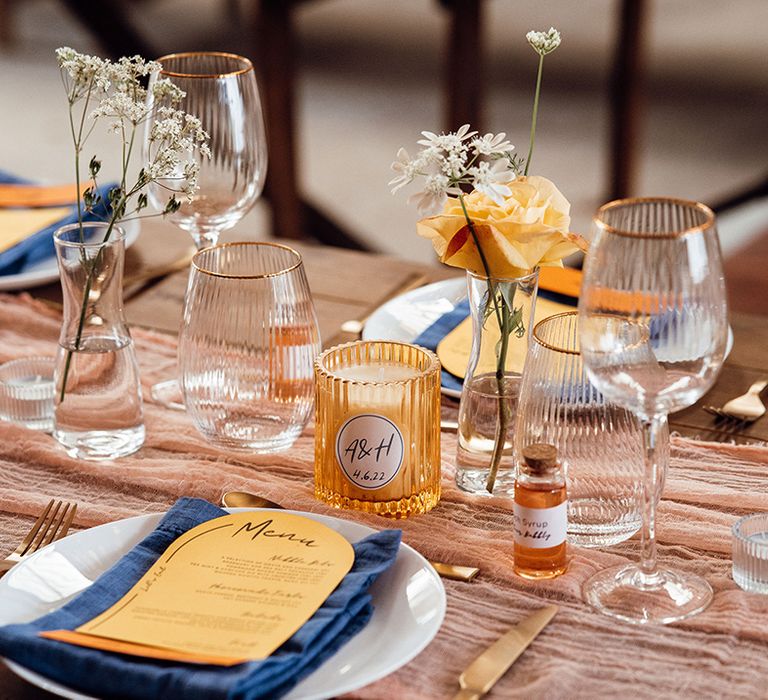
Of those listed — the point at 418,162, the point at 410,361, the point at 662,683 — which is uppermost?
the point at 418,162

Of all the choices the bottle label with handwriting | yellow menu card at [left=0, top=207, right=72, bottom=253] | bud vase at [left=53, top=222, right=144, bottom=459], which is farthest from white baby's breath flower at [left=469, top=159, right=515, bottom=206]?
yellow menu card at [left=0, top=207, right=72, bottom=253]

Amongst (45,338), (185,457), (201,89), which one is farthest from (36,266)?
(185,457)

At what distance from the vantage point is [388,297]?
1.45 m

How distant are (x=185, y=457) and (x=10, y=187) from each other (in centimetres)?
76

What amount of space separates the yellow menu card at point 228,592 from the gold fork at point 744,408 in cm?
46

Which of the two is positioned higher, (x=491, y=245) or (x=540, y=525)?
(x=491, y=245)

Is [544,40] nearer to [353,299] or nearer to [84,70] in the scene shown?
[84,70]

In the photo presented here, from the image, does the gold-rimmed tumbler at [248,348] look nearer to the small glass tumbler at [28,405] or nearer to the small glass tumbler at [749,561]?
the small glass tumbler at [28,405]

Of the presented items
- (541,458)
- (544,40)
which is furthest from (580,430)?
(544,40)

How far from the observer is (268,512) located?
919mm

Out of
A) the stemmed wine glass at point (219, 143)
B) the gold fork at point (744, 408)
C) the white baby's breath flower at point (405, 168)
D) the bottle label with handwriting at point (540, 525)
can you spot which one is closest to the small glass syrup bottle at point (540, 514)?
the bottle label with handwriting at point (540, 525)

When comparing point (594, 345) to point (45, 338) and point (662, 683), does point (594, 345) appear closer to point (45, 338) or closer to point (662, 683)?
point (662, 683)

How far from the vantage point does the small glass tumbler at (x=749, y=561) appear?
0.86 metres

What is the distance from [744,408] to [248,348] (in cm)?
48
